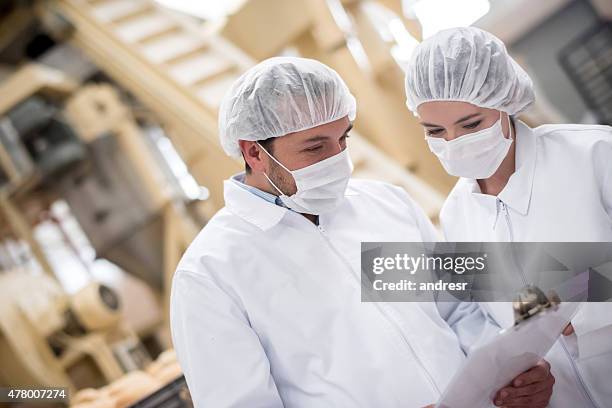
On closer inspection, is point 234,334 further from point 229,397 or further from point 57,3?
point 57,3

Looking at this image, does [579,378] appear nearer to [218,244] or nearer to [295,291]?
[295,291]

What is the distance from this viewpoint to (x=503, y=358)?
3.57 ft

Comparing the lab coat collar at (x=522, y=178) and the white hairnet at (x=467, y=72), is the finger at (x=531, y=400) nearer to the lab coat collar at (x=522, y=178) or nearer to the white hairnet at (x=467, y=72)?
the lab coat collar at (x=522, y=178)

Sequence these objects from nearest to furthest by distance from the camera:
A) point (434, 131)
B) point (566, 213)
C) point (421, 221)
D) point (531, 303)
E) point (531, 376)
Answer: point (531, 303) < point (531, 376) < point (566, 213) < point (434, 131) < point (421, 221)

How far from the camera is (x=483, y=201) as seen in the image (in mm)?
1467

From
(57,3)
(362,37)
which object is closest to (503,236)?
(362,37)

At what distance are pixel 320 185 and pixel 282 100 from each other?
0.24 meters

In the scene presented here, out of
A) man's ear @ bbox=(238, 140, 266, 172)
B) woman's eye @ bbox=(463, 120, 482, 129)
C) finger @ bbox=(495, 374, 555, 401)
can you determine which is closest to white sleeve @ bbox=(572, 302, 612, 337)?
finger @ bbox=(495, 374, 555, 401)

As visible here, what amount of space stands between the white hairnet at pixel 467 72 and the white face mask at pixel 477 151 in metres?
0.07

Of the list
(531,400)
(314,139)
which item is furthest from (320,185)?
(531,400)

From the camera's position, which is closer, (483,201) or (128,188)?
(483,201)

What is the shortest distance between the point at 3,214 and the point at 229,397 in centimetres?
348

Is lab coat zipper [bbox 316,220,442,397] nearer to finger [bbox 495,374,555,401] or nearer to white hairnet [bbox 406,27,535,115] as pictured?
finger [bbox 495,374,555,401]

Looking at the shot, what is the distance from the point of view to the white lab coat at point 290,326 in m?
1.32
